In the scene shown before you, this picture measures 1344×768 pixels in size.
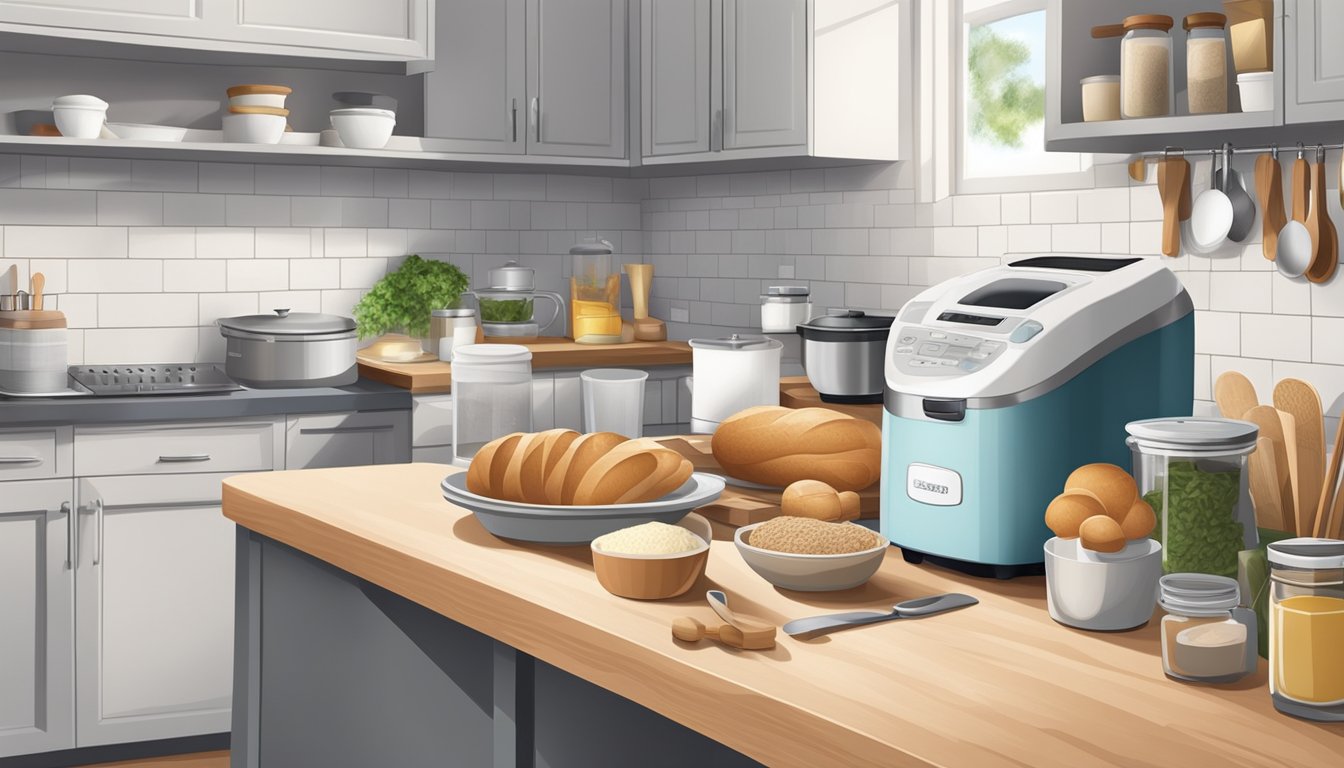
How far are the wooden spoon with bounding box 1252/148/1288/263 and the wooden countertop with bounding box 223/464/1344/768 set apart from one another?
1.56 metres

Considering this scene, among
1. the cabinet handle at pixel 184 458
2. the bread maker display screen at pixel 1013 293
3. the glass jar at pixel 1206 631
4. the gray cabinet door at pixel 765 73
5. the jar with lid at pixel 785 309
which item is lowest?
the cabinet handle at pixel 184 458

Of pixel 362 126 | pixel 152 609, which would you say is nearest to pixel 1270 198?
pixel 362 126

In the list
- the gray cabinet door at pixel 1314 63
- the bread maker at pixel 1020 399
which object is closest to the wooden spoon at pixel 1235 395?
the gray cabinet door at pixel 1314 63

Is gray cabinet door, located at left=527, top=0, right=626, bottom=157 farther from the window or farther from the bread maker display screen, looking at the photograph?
the bread maker display screen

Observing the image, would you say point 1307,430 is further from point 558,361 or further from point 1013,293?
point 558,361

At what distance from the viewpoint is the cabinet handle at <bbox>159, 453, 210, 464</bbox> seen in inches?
142

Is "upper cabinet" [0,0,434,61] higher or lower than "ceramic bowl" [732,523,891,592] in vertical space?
higher

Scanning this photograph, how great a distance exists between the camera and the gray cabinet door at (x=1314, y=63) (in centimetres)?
226

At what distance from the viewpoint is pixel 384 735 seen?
77.7 inches

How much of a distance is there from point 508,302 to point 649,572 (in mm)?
3229

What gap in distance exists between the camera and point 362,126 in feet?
13.7

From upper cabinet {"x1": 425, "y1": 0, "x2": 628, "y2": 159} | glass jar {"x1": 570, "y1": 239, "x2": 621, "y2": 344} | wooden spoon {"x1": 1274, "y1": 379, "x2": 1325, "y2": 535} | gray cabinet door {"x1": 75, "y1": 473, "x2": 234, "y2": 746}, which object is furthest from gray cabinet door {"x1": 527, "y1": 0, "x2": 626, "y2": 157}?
wooden spoon {"x1": 1274, "y1": 379, "x2": 1325, "y2": 535}

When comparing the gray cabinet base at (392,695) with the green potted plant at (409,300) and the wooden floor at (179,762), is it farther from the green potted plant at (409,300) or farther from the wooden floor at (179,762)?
the green potted plant at (409,300)

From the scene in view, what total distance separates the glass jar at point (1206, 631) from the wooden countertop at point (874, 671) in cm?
2
